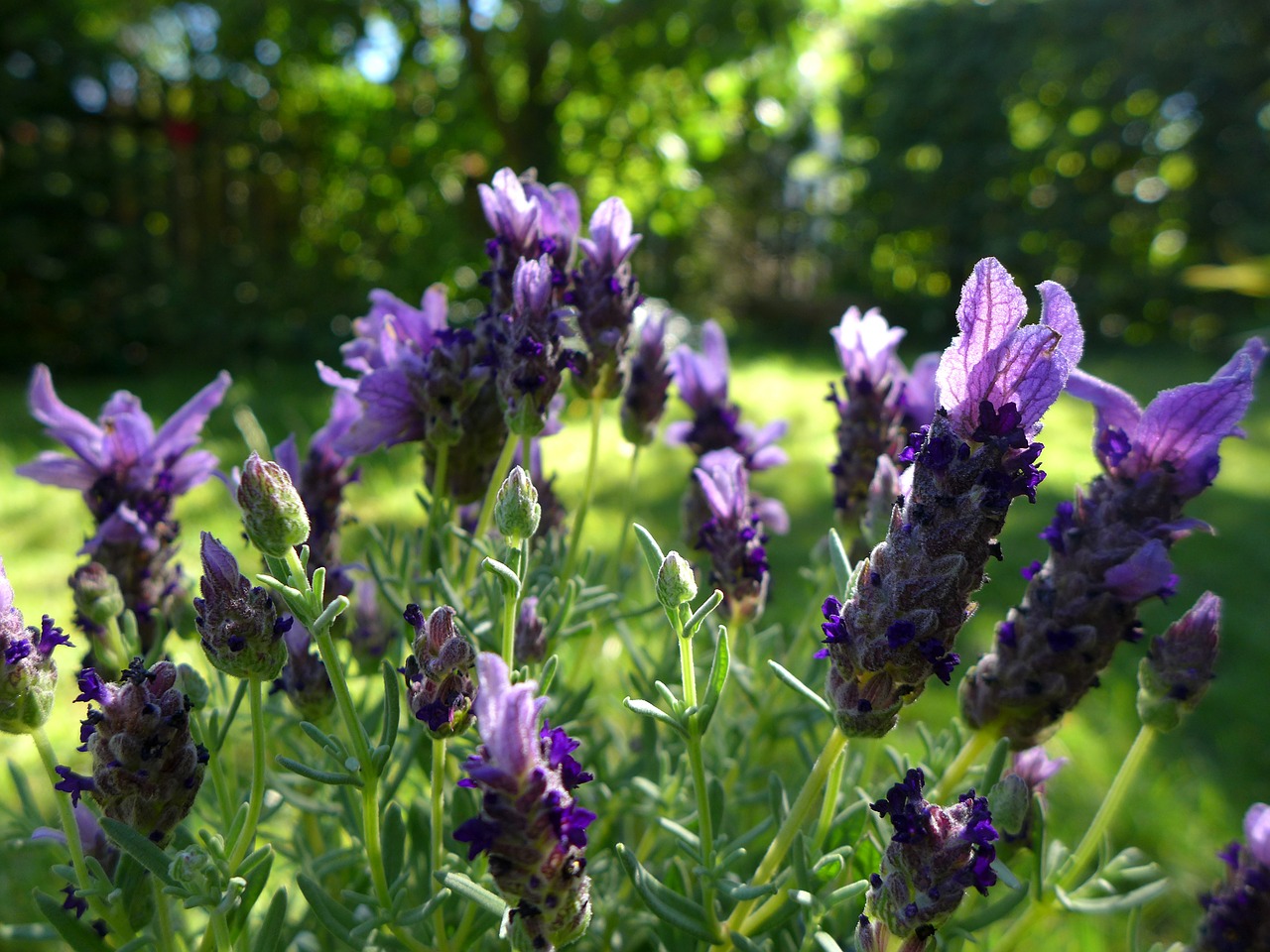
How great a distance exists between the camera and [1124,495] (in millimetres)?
904

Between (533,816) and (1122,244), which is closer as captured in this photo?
(533,816)

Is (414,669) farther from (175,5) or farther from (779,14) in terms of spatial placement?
(175,5)

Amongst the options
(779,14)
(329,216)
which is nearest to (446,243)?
(329,216)

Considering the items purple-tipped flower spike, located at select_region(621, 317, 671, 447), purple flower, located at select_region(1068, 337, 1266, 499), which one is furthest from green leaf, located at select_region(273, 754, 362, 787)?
purple flower, located at select_region(1068, 337, 1266, 499)

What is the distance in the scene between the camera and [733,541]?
124cm

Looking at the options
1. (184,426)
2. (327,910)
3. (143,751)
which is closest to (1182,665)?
(327,910)

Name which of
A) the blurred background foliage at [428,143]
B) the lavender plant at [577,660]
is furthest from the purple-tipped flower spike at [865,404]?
the blurred background foliage at [428,143]

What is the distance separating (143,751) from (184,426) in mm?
581

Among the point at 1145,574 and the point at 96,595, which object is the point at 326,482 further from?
the point at 1145,574

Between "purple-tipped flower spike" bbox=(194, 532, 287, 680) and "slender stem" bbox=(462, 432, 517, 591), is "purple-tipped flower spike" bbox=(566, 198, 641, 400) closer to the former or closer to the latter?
"slender stem" bbox=(462, 432, 517, 591)

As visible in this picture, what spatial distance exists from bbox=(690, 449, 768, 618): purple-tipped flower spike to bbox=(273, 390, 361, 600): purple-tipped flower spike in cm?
50

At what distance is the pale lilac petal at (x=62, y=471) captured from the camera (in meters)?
1.22

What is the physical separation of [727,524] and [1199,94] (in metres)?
11.8

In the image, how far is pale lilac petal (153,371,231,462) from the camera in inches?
48.9
